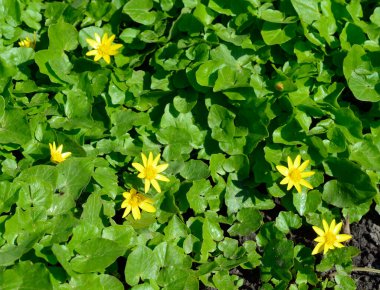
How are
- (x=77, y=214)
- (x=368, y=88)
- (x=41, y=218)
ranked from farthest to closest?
(x=368, y=88) → (x=77, y=214) → (x=41, y=218)

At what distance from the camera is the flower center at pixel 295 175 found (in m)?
2.88

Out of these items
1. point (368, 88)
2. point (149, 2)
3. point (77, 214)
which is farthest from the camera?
point (149, 2)

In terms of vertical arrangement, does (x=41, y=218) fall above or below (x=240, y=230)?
above

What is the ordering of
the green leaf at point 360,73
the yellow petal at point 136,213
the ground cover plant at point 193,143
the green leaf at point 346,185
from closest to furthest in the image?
the ground cover plant at point 193,143 < the yellow petal at point 136,213 < the green leaf at point 346,185 < the green leaf at point 360,73

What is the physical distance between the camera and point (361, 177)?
2924 millimetres

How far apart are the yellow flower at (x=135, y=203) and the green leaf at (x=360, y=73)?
1.21 m

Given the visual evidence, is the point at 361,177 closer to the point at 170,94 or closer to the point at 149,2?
the point at 170,94

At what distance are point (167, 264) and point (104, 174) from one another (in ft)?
1.83

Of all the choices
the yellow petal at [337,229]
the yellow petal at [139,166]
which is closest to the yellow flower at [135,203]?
the yellow petal at [139,166]

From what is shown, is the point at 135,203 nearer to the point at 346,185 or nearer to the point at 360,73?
the point at 346,185

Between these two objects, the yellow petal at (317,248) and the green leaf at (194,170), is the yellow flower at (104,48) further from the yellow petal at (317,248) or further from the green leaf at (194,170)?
the yellow petal at (317,248)

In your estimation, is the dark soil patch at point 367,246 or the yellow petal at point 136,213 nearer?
the yellow petal at point 136,213

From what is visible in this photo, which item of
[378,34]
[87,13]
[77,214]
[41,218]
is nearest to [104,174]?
[77,214]

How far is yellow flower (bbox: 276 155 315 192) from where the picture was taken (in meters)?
2.86
